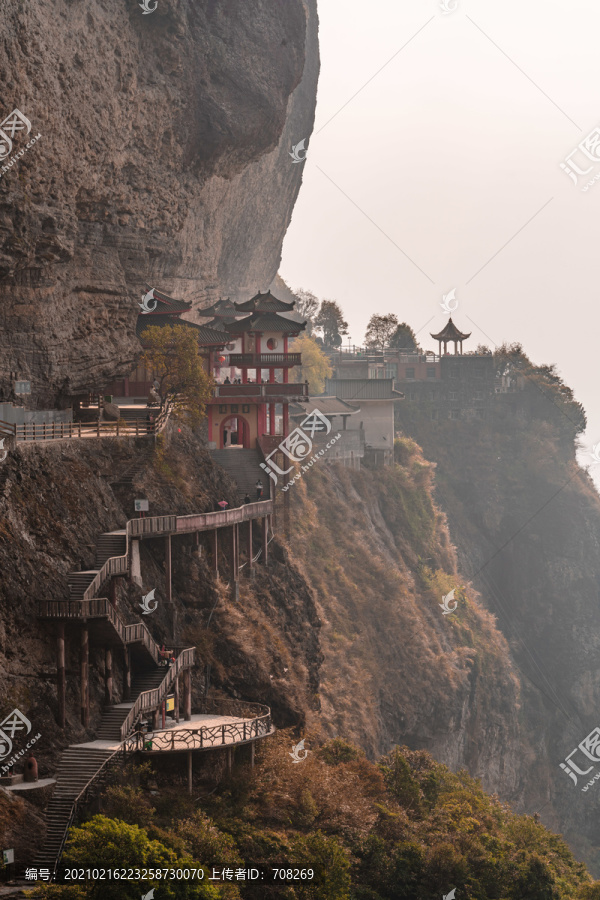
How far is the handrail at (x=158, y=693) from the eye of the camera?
33.9 meters

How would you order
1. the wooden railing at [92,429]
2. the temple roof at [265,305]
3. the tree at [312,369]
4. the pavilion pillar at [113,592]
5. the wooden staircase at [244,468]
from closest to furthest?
1. the pavilion pillar at [113,592]
2. the wooden railing at [92,429]
3. the wooden staircase at [244,468]
4. the temple roof at [265,305]
5. the tree at [312,369]

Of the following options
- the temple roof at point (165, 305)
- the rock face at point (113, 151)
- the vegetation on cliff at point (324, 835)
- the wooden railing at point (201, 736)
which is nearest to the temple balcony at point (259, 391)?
the temple roof at point (165, 305)

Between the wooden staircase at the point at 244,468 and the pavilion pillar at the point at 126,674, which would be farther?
the wooden staircase at the point at 244,468

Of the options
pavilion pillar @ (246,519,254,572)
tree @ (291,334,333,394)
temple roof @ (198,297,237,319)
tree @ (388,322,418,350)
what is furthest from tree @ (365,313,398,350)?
pavilion pillar @ (246,519,254,572)

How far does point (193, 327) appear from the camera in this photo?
188 ft

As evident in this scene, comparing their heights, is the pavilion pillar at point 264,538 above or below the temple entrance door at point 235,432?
below

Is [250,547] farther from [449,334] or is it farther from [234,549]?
[449,334]

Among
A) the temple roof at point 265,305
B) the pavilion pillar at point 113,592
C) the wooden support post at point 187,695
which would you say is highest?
the temple roof at point 265,305

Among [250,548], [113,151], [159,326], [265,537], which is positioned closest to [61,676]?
[250,548]

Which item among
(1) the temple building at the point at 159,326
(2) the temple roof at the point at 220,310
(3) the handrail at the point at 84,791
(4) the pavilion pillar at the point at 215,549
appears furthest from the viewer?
(2) the temple roof at the point at 220,310

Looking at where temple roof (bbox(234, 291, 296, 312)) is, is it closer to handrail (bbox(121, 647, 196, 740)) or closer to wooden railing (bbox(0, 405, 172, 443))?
wooden railing (bbox(0, 405, 172, 443))

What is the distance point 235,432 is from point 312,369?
127 feet

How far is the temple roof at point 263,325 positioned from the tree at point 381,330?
6931cm

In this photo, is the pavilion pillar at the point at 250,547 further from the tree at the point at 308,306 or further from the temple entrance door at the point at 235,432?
the tree at the point at 308,306
